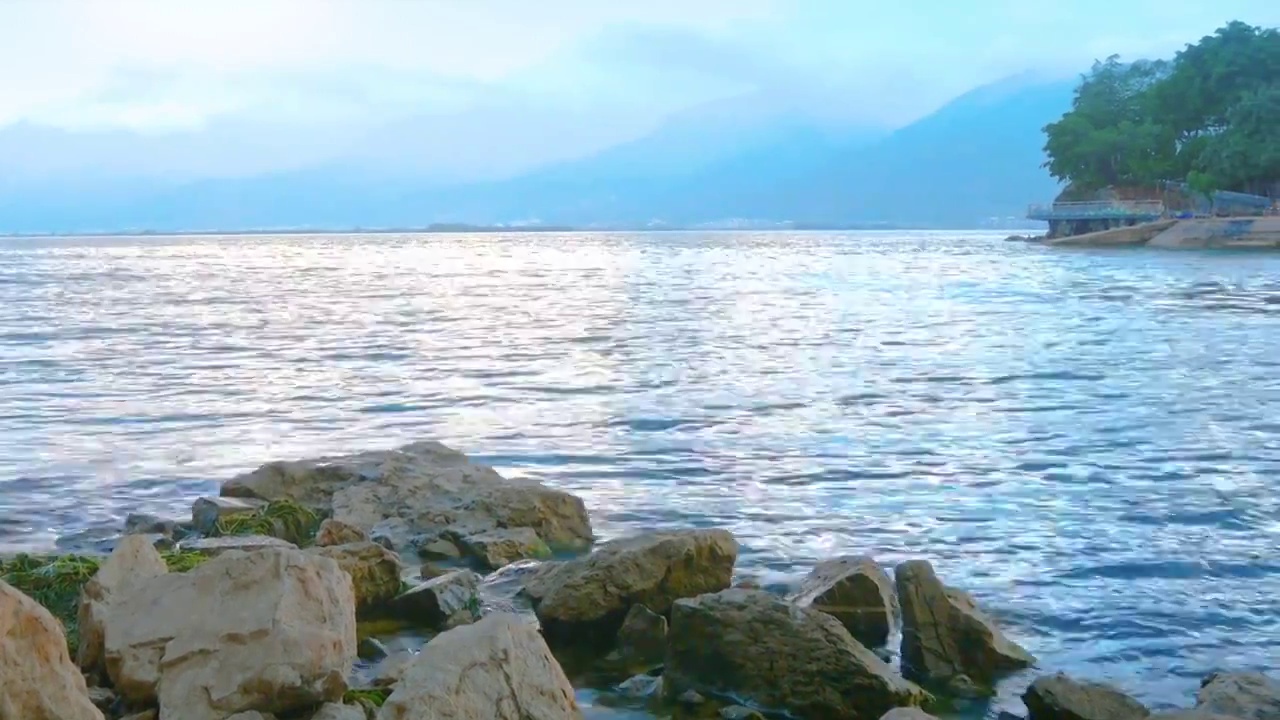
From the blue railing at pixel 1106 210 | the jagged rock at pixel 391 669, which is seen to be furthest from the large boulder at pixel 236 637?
the blue railing at pixel 1106 210

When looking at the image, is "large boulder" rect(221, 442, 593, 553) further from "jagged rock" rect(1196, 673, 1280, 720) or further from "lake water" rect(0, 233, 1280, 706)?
"jagged rock" rect(1196, 673, 1280, 720)

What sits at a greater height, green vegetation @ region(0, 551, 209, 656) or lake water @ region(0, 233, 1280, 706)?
green vegetation @ region(0, 551, 209, 656)

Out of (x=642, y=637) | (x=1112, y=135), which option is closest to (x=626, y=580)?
(x=642, y=637)

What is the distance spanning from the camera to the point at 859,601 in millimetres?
9094

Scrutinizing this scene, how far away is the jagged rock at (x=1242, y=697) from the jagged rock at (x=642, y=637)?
320cm

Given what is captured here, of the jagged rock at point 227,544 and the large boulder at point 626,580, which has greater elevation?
the jagged rock at point 227,544

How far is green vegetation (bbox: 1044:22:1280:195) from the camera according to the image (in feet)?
327

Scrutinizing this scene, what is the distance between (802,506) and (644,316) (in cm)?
2893

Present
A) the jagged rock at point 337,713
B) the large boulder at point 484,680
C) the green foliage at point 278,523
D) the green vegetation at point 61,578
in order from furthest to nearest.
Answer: the green foliage at point 278,523 → the green vegetation at point 61,578 → the jagged rock at point 337,713 → the large boulder at point 484,680

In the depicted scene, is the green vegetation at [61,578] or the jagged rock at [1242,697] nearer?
the jagged rock at [1242,697]

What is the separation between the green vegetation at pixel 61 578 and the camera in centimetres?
877

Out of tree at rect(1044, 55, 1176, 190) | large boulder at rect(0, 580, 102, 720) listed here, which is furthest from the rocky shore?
tree at rect(1044, 55, 1176, 190)

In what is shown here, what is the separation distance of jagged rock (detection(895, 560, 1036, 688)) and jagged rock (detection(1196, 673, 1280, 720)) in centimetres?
120

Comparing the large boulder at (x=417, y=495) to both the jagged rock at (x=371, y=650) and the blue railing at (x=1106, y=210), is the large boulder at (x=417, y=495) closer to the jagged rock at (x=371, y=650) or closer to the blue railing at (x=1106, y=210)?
the jagged rock at (x=371, y=650)
